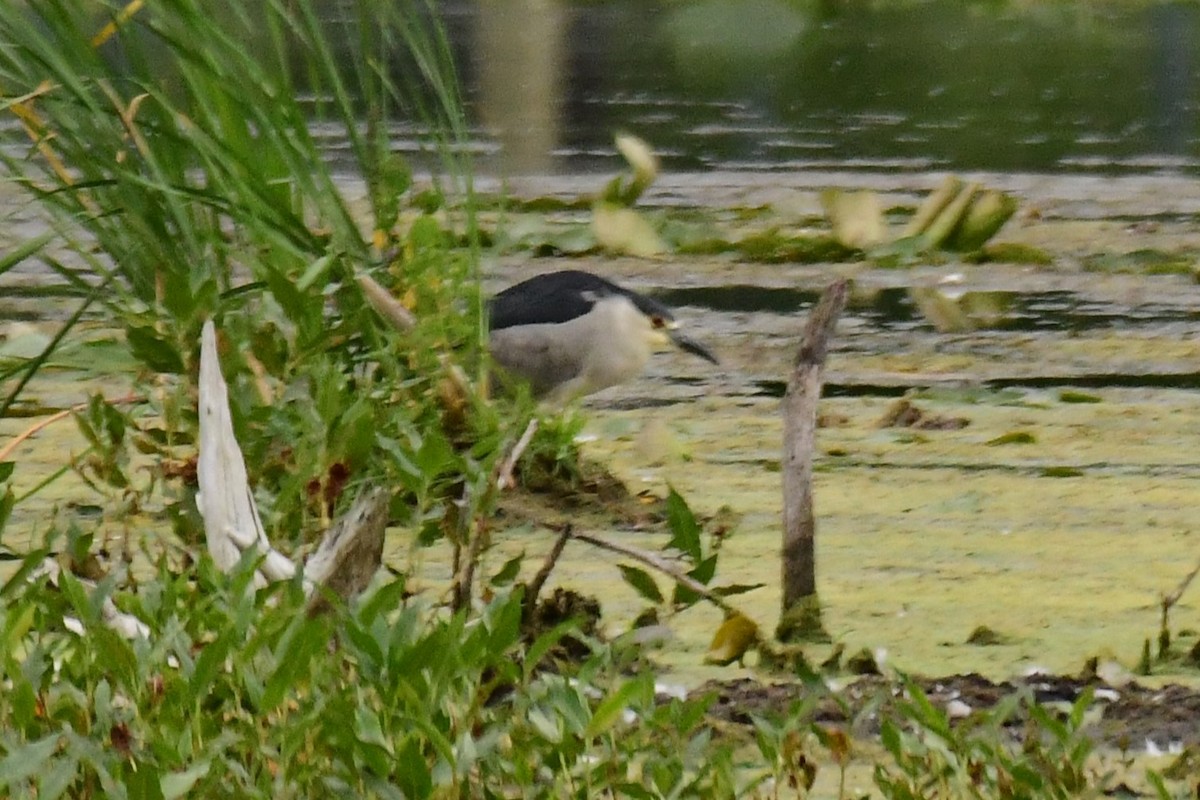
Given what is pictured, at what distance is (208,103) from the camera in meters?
3.28

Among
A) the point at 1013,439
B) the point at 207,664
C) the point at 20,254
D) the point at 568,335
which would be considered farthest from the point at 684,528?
the point at 1013,439

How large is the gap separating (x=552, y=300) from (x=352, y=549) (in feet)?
6.29

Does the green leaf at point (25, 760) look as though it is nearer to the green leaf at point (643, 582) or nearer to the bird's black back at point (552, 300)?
the green leaf at point (643, 582)

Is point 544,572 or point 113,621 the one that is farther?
point 544,572

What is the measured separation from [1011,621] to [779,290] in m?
3.43

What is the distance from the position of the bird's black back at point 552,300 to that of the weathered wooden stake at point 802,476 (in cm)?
140

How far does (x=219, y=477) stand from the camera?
112 inches

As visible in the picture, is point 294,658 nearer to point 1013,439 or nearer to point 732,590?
point 732,590

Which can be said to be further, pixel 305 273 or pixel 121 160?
pixel 121 160

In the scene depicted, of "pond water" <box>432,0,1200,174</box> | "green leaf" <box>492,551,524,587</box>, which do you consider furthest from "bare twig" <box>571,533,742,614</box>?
"pond water" <box>432,0,1200,174</box>

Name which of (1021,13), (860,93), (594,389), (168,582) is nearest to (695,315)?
(594,389)

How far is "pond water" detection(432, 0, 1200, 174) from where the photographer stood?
9695 millimetres

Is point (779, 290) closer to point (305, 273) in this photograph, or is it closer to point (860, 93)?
point (305, 273)

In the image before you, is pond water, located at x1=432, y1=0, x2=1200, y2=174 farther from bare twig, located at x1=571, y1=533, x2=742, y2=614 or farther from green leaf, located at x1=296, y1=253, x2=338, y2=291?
bare twig, located at x1=571, y1=533, x2=742, y2=614
